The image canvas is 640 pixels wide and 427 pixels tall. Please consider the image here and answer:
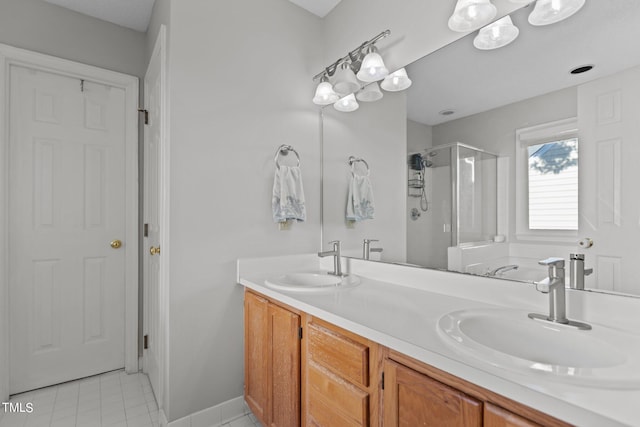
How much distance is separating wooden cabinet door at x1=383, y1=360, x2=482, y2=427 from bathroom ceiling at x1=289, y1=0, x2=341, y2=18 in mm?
2168

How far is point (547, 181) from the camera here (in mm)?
1125

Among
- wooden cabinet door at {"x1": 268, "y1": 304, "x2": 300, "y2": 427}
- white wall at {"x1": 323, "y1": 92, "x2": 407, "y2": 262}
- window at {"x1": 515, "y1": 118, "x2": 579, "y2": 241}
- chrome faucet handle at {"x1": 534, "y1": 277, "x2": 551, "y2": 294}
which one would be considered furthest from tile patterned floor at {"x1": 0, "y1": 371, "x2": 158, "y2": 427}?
window at {"x1": 515, "y1": 118, "x2": 579, "y2": 241}

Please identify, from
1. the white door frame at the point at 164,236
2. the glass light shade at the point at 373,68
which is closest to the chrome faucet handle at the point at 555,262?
the glass light shade at the point at 373,68

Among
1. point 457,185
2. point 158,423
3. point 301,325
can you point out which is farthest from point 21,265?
point 457,185

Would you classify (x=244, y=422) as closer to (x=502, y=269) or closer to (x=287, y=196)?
(x=287, y=196)

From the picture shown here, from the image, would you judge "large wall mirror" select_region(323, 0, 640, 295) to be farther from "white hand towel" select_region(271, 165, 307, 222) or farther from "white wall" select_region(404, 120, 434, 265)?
"white hand towel" select_region(271, 165, 307, 222)

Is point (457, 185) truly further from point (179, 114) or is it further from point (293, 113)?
point (179, 114)

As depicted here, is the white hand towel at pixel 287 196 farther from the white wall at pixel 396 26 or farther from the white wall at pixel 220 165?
the white wall at pixel 396 26

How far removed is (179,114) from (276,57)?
2.44ft

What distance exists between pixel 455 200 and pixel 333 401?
0.96 m

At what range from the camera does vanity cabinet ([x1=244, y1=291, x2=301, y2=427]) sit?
1.34 meters

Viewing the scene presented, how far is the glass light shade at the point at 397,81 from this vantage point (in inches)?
65.8

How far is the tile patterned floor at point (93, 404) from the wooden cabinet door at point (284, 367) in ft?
1.55

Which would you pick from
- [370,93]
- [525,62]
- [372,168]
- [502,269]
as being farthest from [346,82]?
[502,269]
